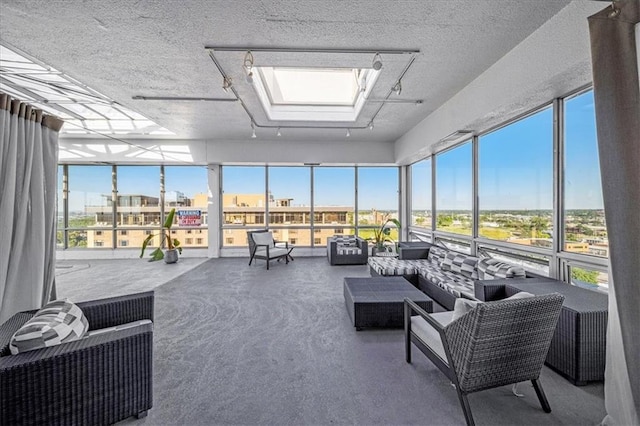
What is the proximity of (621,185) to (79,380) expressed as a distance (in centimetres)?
337

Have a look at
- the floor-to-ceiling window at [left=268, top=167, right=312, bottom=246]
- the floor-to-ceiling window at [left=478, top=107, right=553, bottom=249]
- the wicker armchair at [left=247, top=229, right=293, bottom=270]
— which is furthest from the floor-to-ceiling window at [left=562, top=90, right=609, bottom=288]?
the floor-to-ceiling window at [left=268, top=167, right=312, bottom=246]

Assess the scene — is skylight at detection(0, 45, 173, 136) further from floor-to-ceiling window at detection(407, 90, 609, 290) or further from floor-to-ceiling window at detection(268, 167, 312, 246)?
floor-to-ceiling window at detection(407, 90, 609, 290)

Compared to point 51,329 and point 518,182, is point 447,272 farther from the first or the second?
point 51,329

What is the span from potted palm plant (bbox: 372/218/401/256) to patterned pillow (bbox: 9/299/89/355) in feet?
18.8

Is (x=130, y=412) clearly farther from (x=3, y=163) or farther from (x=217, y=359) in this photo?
(x=3, y=163)

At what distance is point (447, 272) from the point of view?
3.87 metres

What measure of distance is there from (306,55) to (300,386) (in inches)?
127

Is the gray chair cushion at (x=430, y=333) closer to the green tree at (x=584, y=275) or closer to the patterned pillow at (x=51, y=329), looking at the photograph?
the green tree at (x=584, y=275)

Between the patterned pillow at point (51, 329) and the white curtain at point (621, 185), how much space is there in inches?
130

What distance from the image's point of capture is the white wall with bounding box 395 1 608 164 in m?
2.15

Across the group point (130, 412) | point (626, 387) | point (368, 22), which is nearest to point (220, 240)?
point (130, 412)

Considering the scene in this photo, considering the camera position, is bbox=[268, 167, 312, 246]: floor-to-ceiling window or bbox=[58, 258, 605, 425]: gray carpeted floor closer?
bbox=[58, 258, 605, 425]: gray carpeted floor

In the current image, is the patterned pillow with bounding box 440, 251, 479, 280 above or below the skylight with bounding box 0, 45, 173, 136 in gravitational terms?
below

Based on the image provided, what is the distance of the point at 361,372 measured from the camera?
81.4 inches
